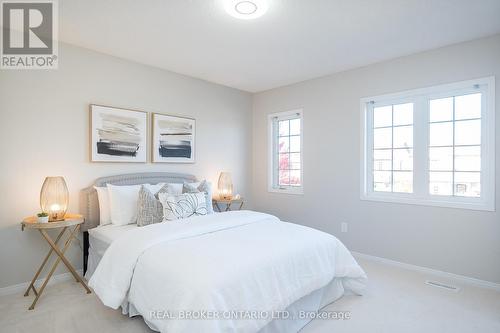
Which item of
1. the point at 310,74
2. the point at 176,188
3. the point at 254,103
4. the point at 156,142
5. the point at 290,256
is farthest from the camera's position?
the point at 254,103

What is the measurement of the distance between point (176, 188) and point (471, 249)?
3.27m

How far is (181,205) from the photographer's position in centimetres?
299

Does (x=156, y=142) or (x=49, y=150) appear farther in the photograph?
(x=156, y=142)

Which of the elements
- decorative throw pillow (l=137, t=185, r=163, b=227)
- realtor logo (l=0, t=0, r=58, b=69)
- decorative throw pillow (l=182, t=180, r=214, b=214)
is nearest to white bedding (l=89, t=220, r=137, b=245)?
decorative throw pillow (l=137, t=185, r=163, b=227)

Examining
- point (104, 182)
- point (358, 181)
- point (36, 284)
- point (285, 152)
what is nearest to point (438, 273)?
point (358, 181)

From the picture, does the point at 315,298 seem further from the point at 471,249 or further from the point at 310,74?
the point at 310,74

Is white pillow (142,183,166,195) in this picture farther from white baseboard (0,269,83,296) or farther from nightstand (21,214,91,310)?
white baseboard (0,269,83,296)

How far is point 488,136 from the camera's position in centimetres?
286

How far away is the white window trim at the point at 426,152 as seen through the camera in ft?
9.34

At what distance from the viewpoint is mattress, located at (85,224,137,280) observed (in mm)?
2680

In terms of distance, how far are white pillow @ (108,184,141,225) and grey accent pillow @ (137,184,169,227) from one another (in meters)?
0.11

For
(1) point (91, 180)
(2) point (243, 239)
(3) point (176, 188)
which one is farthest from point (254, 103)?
(2) point (243, 239)

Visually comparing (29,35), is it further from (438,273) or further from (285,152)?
(438,273)

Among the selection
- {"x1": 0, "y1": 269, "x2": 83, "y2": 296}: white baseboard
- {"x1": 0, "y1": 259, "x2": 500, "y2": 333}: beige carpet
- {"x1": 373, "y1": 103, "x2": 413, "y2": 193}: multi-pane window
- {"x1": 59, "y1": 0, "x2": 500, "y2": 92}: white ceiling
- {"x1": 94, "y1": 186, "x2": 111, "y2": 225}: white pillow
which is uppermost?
{"x1": 59, "y1": 0, "x2": 500, "y2": 92}: white ceiling
